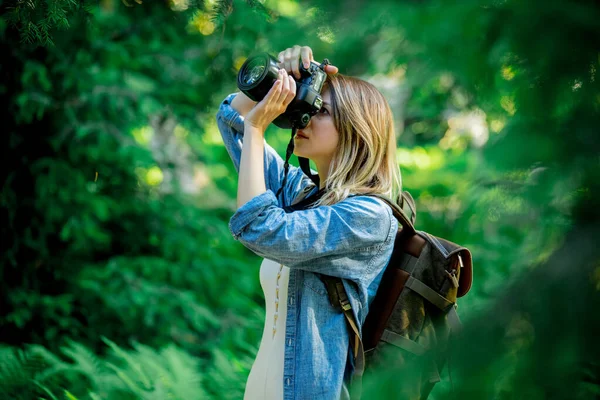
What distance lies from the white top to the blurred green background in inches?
22.2

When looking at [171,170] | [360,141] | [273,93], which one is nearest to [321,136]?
[360,141]

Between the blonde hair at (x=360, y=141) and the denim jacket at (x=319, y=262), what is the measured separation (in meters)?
0.11

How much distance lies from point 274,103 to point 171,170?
304 centimetres

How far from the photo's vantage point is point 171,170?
15.4ft

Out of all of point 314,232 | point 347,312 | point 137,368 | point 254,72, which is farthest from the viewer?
point 137,368

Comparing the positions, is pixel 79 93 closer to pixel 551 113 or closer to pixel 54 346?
pixel 54 346

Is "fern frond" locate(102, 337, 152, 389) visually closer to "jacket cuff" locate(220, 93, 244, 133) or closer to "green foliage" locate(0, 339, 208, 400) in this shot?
"green foliage" locate(0, 339, 208, 400)

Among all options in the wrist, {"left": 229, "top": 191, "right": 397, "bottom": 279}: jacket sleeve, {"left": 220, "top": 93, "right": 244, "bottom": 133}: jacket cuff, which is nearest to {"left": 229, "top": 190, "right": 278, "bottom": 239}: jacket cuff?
{"left": 229, "top": 191, "right": 397, "bottom": 279}: jacket sleeve

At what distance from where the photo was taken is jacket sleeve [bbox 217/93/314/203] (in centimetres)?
216

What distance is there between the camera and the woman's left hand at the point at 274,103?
1.76m

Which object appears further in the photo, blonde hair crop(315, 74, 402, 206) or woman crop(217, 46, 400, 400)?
blonde hair crop(315, 74, 402, 206)

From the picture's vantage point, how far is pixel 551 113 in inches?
37.8

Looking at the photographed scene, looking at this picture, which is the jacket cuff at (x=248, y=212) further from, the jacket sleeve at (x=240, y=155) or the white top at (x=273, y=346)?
the jacket sleeve at (x=240, y=155)

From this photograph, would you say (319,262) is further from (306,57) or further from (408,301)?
(306,57)
